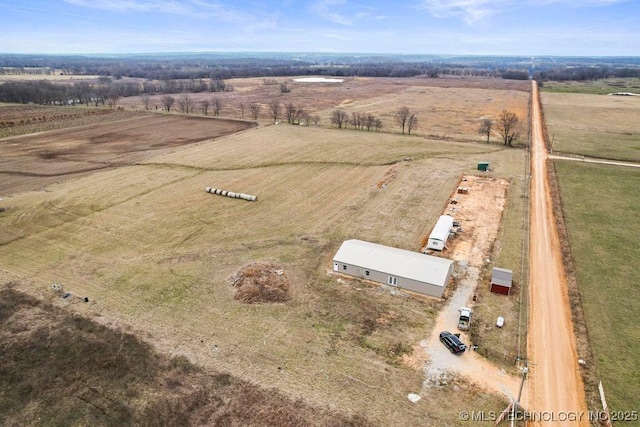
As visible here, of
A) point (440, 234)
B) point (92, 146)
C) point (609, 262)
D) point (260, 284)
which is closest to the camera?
point (260, 284)

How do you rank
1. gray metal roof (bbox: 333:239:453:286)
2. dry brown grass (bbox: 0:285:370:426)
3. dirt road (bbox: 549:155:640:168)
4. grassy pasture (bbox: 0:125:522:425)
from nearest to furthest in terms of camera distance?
1. dry brown grass (bbox: 0:285:370:426)
2. grassy pasture (bbox: 0:125:522:425)
3. gray metal roof (bbox: 333:239:453:286)
4. dirt road (bbox: 549:155:640:168)

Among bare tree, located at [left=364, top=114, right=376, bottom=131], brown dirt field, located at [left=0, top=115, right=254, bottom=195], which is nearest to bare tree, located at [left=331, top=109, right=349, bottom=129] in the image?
bare tree, located at [left=364, top=114, right=376, bottom=131]

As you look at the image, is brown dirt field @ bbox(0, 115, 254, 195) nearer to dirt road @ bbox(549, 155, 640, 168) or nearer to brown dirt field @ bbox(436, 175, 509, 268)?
brown dirt field @ bbox(436, 175, 509, 268)

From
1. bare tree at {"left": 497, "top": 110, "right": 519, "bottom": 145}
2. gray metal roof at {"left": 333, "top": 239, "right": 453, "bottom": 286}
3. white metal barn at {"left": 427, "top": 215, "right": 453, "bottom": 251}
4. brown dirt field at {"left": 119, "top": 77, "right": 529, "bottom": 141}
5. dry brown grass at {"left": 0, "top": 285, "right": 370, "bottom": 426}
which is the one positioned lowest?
dry brown grass at {"left": 0, "top": 285, "right": 370, "bottom": 426}

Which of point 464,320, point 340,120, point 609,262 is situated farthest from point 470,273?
point 340,120

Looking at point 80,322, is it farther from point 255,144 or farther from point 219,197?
point 255,144

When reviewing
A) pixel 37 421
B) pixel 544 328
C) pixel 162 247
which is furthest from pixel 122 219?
pixel 544 328

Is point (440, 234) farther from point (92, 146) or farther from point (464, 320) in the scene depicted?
point (92, 146)
